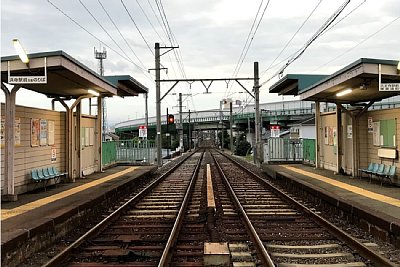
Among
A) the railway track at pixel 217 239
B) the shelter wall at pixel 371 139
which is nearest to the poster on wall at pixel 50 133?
the railway track at pixel 217 239

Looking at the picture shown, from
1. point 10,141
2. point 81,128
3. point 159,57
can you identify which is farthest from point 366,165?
point 159,57

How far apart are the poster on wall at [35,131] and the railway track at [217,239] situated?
3413 mm

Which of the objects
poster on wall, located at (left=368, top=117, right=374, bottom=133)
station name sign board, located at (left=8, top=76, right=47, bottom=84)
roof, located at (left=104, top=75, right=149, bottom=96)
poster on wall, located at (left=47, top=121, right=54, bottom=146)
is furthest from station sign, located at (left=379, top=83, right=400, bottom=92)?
roof, located at (left=104, top=75, right=149, bottom=96)

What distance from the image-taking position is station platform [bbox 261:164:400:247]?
816cm

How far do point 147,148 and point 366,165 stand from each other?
648 inches

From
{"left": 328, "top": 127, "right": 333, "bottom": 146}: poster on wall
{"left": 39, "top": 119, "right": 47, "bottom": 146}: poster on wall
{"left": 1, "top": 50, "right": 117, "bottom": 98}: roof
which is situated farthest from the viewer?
{"left": 328, "top": 127, "right": 333, "bottom": 146}: poster on wall

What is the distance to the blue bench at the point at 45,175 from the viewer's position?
12.9 m

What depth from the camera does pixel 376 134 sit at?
15281 millimetres

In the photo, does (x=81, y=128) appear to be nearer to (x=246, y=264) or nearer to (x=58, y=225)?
(x=58, y=225)

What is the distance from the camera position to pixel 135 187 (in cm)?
1814

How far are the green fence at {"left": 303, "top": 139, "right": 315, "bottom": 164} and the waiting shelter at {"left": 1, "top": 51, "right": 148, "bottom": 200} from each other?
1040cm

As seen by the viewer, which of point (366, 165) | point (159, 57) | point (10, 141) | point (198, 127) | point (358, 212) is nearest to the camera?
point (358, 212)

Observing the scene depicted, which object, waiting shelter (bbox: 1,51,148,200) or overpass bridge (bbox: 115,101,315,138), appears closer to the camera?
waiting shelter (bbox: 1,51,148,200)

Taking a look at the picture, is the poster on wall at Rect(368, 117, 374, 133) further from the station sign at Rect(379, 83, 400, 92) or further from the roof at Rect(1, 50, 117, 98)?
the roof at Rect(1, 50, 117, 98)
